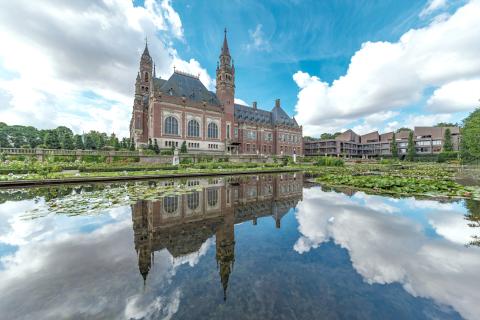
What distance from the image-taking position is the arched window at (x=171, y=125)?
1579 inches

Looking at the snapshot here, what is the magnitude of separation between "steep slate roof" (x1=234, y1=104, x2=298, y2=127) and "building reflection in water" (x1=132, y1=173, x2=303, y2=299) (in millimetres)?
47599

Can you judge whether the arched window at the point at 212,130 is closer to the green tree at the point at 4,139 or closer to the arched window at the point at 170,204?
the arched window at the point at 170,204

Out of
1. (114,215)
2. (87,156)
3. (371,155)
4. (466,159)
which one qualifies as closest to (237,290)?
(114,215)

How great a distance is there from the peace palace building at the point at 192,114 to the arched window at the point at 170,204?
104ft

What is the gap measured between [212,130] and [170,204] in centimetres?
3950

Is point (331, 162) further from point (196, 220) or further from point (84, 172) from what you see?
point (84, 172)

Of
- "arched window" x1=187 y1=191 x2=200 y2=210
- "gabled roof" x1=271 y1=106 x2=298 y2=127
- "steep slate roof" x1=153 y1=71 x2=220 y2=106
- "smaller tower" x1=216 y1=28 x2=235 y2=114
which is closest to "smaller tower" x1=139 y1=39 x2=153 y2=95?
"steep slate roof" x1=153 y1=71 x2=220 y2=106

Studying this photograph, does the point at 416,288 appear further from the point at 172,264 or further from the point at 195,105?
the point at 195,105

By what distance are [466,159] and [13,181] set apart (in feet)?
280

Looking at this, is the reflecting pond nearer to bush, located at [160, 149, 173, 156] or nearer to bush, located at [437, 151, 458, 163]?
bush, located at [160, 149, 173, 156]

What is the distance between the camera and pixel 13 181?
1459 cm

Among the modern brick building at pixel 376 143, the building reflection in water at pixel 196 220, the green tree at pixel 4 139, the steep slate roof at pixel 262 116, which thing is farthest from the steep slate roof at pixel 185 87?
the green tree at pixel 4 139

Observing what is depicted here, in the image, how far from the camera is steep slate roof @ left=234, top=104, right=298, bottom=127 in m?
58.2

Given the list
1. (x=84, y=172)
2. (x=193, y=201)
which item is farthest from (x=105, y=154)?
(x=193, y=201)
